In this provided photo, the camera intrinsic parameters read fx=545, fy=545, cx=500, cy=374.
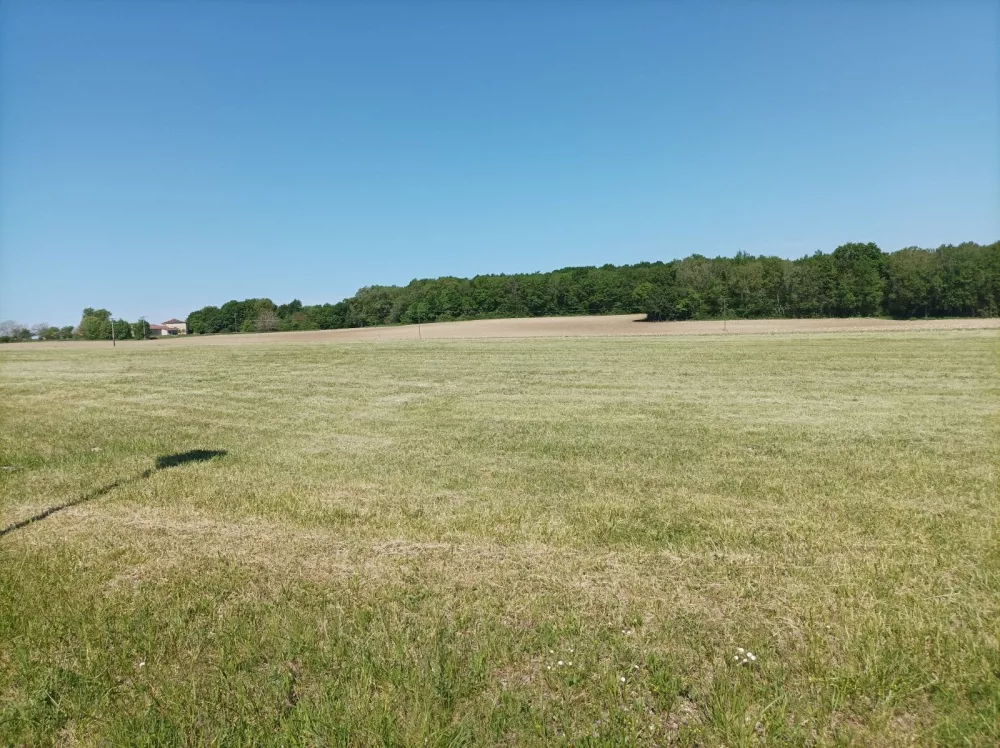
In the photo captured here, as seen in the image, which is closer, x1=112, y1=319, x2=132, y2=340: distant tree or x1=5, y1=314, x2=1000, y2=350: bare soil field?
x1=5, y1=314, x2=1000, y2=350: bare soil field

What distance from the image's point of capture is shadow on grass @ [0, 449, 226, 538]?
20.9ft

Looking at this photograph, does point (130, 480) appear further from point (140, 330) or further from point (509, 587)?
point (140, 330)

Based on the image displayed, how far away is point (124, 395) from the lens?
1839 cm

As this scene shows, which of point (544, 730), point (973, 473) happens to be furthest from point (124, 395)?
point (973, 473)

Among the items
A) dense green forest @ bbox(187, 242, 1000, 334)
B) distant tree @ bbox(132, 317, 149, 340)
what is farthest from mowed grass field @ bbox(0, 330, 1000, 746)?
distant tree @ bbox(132, 317, 149, 340)

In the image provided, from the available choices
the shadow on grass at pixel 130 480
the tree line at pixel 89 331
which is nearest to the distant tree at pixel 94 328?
the tree line at pixel 89 331

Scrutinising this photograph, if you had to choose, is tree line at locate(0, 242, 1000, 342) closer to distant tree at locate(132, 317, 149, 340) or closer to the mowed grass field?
distant tree at locate(132, 317, 149, 340)

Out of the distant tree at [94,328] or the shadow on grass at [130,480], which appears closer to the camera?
the shadow on grass at [130,480]

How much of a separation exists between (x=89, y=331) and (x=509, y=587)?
376 feet

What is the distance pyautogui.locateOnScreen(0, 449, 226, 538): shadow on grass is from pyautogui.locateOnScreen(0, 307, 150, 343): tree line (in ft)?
300

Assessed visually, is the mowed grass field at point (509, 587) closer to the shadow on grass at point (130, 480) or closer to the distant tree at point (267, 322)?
the shadow on grass at point (130, 480)

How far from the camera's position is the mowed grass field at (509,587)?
Answer: 315 centimetres

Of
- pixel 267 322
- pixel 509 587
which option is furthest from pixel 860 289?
pixel 267 322

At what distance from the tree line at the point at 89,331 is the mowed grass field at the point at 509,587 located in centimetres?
9248
